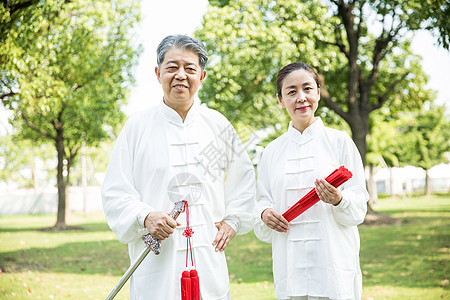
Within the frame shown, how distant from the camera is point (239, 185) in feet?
8.80

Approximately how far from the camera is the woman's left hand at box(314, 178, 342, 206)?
2293 millimetres

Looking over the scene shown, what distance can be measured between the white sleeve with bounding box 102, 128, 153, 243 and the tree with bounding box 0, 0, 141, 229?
162 inches

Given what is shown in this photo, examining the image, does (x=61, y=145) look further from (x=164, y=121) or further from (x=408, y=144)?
(x=408, y=144)

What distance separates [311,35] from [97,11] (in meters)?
5.70

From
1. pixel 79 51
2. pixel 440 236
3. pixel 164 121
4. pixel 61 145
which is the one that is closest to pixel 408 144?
pixel 440 236

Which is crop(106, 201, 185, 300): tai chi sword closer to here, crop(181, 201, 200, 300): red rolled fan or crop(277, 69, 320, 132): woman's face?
crop(181, 201, 200, 300): red rolled fan

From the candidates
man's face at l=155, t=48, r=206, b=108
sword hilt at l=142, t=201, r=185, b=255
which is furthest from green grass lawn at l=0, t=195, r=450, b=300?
man's face at l=155, t=48, r=206, b=108

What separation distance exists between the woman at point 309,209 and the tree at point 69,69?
4.51 metres

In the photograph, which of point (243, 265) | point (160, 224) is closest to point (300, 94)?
point (160, 224)

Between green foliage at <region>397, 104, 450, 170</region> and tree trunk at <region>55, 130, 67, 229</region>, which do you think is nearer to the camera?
tree trunk at <region>55, 130, 67, 229</region>

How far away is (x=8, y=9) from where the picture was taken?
5.55m

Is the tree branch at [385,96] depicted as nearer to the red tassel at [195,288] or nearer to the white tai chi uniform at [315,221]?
the white tai chi uniform at [315,221]

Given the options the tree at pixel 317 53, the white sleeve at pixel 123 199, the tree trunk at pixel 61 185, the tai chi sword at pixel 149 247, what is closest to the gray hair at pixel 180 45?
the white sleeve at pixel 123 199

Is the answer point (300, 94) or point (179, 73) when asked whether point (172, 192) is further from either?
point (300, 94)
